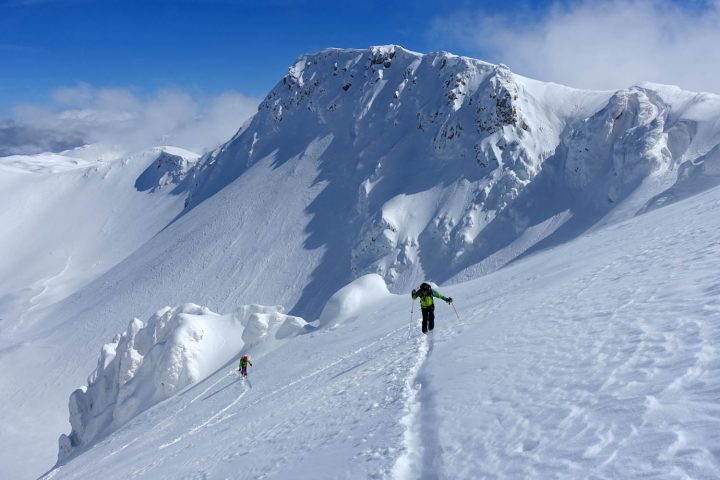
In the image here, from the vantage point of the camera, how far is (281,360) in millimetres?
25609

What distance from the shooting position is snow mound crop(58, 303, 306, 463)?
33500mm

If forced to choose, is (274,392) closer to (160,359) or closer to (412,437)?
(412,437)

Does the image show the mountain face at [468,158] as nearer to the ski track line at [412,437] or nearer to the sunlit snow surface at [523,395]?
the sunlit snow surface at [523,395]

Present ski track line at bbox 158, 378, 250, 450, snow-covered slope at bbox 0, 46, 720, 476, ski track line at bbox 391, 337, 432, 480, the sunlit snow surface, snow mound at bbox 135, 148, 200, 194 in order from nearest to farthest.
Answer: the sunlit snow surface
ski track line at bbox 391, 337, 432, 480
ski track line at bbox 158, 378, 250, 450
snow-covered slope at bbox 0, 46, 720, 476
snow mound at bbox 135, 148, 200, 194

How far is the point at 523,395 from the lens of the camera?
25.8 ft

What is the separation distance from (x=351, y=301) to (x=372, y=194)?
51295 mm

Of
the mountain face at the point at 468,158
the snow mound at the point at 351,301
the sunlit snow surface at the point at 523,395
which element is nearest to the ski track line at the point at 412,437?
the sunlit snow surface at the point at 523,395

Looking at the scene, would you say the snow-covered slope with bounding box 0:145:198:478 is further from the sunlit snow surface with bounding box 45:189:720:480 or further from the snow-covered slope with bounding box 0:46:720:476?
the sunlit snow surface with bounding box 45:189:720:480

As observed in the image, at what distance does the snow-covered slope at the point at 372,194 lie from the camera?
2196 inches

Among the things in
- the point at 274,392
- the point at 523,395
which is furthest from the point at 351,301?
the point at 523,395

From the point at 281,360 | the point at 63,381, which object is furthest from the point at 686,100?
the point at 63,381

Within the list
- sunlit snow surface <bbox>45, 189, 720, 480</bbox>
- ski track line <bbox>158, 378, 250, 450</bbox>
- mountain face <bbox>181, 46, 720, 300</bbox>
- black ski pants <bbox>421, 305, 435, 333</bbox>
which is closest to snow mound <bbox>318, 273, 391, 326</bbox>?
sunlit snow surface <bbox>45, 189, 720, 480</bbox>

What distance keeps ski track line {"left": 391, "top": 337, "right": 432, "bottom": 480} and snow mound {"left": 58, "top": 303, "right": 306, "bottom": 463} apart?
2154cm

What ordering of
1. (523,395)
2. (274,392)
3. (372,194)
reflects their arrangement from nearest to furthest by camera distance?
(523,395) < (274,392) < (372,194)
